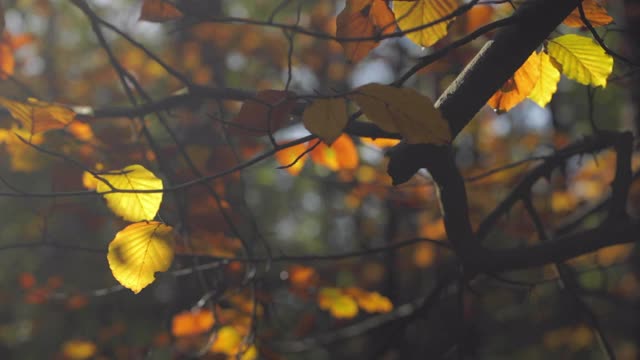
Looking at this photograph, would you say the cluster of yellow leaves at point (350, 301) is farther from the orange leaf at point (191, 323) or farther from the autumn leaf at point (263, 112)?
the autumn leaf at point (263, 112)

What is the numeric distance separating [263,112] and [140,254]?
Answer: 346mm

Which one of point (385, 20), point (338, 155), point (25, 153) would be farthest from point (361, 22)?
point (25, 153)

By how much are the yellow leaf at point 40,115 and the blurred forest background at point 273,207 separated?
0.30ft

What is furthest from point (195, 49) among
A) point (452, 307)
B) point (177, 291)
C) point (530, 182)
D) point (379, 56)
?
point (530, 182)

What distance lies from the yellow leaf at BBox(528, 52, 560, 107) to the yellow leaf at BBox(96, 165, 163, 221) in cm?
78

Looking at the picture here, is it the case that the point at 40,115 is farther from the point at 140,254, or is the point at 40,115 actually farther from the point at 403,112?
the point at 403,112

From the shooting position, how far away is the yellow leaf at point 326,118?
37.5 inches

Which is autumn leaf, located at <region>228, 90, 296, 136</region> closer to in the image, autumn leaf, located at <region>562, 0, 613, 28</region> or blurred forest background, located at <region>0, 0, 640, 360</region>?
blurred forest background, located at <region>0, 0, 640, 360</region>

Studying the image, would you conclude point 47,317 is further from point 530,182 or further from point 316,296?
point 530,182

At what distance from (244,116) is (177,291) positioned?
2856 millimetres

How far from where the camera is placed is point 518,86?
1.31m

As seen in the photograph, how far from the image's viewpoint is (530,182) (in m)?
1.71

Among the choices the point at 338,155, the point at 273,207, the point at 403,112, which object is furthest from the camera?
the point at 273,207

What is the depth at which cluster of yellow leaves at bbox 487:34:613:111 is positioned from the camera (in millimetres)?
1233
